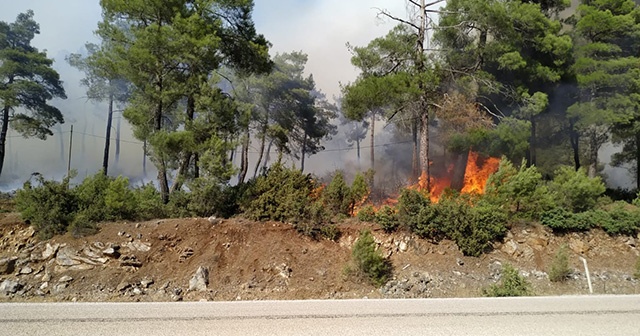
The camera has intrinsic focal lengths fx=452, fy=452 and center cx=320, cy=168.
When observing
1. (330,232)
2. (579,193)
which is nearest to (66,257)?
(330,232)

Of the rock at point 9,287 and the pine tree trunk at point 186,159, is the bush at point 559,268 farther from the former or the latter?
the rock at point 9,287

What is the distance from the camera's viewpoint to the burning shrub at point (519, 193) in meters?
16.6

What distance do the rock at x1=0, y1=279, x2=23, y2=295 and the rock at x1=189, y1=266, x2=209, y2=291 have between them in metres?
4.84

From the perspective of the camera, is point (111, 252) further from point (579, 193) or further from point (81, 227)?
point (579, 193)

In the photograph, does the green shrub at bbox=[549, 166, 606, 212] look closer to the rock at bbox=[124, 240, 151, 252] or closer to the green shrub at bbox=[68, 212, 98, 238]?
the rock at bbox=[124, 240, 151, 252]

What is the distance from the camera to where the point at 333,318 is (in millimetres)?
7340

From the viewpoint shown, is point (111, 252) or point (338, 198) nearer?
point (111, 252)

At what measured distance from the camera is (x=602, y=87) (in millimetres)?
23797

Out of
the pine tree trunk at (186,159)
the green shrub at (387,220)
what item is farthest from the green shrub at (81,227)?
the green shrub at (387,220)

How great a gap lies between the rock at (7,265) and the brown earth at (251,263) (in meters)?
0.03

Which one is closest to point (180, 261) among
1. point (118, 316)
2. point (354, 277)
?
point (354, 277)

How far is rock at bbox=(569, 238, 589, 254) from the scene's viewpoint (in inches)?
635

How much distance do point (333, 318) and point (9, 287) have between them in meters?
10.5

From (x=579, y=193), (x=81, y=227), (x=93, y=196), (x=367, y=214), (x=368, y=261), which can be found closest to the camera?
(x=368, y=261)
